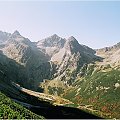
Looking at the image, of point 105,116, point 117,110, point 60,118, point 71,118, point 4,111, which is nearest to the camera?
point 4,111

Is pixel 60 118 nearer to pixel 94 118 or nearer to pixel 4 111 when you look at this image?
pixel 94 118

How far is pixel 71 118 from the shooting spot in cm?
15350

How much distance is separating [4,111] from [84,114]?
118 m

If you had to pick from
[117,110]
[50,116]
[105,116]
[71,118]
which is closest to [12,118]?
[50,116]

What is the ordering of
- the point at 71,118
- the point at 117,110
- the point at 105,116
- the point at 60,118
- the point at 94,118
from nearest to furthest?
the point at 60,118
the point at 71,118
the point at 94,118
the point at 105,116
the point at 117,110

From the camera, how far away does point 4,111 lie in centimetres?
6194

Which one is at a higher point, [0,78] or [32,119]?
[0,78]

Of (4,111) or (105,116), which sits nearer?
(4,111)

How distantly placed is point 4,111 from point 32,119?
6.80 metres

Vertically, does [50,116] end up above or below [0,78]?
below

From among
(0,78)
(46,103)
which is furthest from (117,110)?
(0,78)

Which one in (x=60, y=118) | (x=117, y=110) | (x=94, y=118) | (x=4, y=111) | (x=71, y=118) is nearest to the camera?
(x=4, y=111)

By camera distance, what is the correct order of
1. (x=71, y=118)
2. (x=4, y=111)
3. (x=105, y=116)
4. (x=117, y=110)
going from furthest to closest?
(x=117, y=110), (x=105, y=116), (x=71, y=118), (x=4, y=111)

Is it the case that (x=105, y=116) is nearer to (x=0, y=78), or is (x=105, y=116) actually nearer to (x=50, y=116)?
(x=50, y=116)
